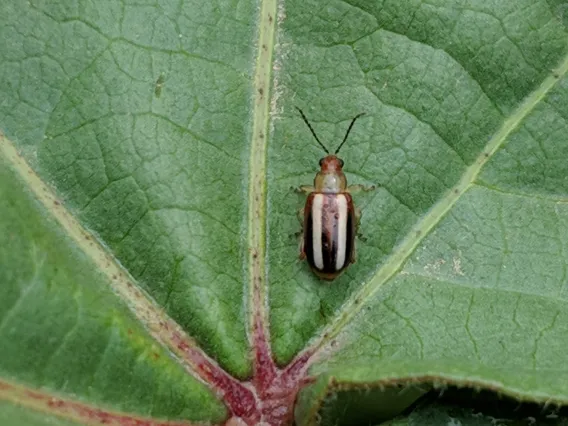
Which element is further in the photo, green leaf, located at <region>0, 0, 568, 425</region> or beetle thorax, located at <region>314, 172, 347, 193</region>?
beetle thorax, located at <region>314, 172, 347, 193</region>

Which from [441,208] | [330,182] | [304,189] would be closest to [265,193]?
[304,189]

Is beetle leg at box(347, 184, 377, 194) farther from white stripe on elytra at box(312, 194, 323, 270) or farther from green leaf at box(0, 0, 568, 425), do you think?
white stripe on elytra at box(312, 194, 323, 270)

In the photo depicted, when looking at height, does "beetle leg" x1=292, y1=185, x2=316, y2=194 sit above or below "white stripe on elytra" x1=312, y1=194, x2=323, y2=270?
above

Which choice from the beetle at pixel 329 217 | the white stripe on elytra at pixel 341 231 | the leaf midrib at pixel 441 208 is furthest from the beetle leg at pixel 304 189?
the leaf midrib at pixel 441 208

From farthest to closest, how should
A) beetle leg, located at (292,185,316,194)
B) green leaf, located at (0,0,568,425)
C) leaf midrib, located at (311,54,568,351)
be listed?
beetle leg, located at (292,185,316,194), leaf midrib, located at (311,54,568,351), green leaf, located at (0,0,568,425)

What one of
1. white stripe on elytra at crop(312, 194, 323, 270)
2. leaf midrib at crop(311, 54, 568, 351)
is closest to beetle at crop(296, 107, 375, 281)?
white stripe on elytra at crop(312, 194, 323, 270)

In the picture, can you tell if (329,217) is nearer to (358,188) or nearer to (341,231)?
(341,231)

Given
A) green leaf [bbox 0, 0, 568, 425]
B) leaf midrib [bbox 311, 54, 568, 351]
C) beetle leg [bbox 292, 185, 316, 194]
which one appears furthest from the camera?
beetle leg [bbox 292, 185, 316, 194]

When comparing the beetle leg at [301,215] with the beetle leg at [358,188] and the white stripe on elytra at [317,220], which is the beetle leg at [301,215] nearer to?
the white stripe on elytra at [317,220]
